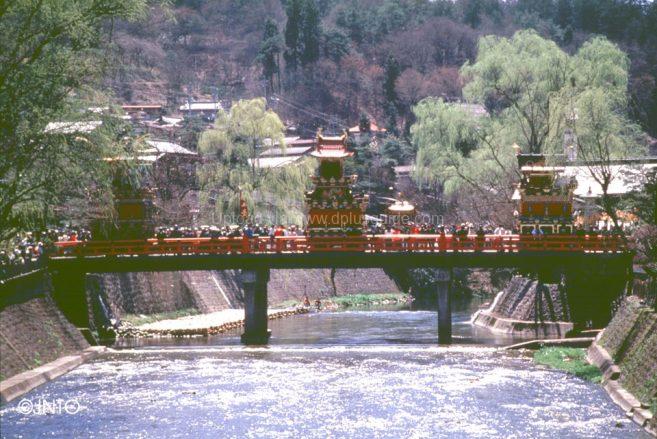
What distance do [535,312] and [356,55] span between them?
360 feet

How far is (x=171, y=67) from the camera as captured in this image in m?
176

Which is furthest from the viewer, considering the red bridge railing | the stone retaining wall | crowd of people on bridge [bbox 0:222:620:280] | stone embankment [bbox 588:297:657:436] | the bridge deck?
the bridge deck

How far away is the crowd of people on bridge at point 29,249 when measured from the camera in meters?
44.8

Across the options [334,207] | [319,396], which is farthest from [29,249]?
[319,396]

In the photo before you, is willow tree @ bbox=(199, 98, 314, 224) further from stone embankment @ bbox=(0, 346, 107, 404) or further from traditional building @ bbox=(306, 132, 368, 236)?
stone embankment @ bbox=(0, 346, 107, 404)

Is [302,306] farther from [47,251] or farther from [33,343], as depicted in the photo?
[33,343]

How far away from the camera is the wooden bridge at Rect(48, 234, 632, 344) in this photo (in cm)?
5428

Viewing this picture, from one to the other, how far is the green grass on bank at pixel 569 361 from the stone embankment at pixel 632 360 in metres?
0.36

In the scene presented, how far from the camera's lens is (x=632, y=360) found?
38188 millimetres

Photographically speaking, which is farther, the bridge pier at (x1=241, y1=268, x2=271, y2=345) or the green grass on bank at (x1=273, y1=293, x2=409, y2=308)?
the green grass on bank at (x1=273, y1=293, x2=409, y2=308)

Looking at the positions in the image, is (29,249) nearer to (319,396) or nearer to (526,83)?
(319,396)

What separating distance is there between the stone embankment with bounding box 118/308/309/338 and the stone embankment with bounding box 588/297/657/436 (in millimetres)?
22787

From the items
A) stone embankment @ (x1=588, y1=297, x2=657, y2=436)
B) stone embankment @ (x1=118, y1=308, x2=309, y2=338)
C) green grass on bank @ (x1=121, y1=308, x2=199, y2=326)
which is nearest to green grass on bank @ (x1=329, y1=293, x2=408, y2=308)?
stone embankment @ (x1=118, y1=308, x2=309, y2=338)

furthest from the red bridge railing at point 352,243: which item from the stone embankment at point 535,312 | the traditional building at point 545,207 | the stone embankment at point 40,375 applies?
the stone embankment at point 40,375
